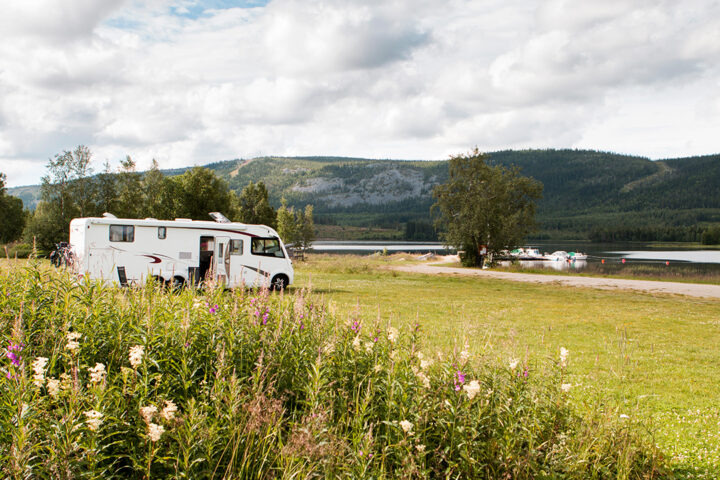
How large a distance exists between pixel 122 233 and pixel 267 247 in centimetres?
486

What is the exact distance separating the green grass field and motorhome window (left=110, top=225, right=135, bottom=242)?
7106mm

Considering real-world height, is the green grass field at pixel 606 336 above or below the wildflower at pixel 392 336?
below

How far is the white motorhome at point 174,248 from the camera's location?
15266mm

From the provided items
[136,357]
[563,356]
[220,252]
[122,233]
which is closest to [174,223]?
[122,233]

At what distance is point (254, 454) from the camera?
11.2 feet

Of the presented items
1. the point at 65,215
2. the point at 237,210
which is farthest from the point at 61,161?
the point at 237,210

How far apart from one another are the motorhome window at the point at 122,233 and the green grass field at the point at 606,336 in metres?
7.11

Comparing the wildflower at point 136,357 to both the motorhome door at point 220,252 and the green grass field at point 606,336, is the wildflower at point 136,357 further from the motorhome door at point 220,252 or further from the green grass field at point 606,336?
the motorhome door at point 220,252

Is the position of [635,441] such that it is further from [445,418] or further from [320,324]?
[320,324]

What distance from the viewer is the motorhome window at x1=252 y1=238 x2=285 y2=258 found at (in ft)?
57.1

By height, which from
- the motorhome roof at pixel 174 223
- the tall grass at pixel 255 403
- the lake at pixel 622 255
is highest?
the motorhome roof at pixel 174 223

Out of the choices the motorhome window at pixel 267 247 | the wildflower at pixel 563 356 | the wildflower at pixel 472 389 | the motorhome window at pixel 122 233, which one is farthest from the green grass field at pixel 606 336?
the motorhome window at pixel 122 233

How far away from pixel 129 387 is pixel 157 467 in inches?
23.9

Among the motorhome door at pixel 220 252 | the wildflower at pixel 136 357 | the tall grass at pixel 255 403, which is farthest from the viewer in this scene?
the motorhome door at pixel 220 252
